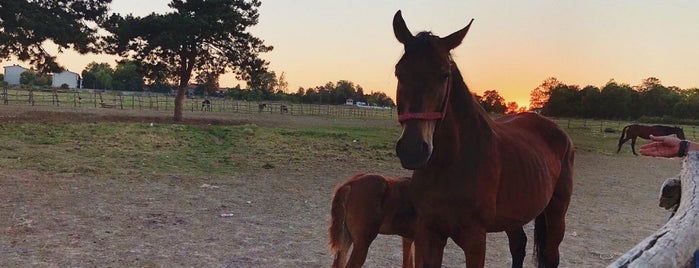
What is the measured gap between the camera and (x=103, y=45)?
19359mm

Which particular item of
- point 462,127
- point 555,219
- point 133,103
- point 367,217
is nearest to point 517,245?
point 555,219

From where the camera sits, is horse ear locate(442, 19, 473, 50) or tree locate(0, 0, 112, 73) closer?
horse ear locate(442, 19, 473, 50)

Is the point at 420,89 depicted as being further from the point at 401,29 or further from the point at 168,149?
the point at 168,149

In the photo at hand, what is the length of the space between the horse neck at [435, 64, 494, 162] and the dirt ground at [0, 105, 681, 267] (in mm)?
2624

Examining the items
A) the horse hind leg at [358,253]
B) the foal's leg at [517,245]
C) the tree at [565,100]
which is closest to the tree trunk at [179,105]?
the horse hind leg at [358,253]

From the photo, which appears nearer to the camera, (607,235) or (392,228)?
(392,228)

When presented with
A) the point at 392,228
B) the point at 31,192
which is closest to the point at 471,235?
the point at 392,228

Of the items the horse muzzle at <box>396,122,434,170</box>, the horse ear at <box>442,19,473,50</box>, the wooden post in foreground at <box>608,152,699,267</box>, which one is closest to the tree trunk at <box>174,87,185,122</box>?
the horse ear at <box>442,19,473,50</box>

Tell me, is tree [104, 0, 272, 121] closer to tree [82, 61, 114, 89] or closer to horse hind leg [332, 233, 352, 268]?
horse hind leg [332, 233, 352, 268]

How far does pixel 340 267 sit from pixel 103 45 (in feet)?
62.4

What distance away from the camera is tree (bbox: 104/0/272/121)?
2108cm

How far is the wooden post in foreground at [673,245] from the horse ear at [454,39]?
5.00ft

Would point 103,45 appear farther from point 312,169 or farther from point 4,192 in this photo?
point 4,192

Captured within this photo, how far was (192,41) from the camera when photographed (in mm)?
22562
